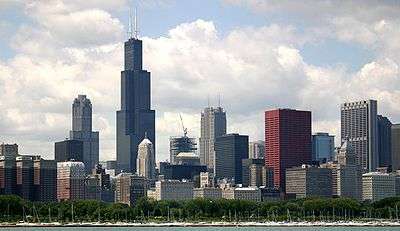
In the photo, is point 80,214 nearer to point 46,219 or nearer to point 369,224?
point 46,219

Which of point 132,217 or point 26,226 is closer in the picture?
point 26,226

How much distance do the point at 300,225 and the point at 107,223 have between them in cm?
3317

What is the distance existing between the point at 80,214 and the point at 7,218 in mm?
15194

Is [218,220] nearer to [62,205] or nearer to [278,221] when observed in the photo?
[278,221]

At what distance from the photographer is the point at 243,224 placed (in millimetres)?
180000

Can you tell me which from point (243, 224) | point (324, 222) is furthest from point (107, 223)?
point (324, 222)

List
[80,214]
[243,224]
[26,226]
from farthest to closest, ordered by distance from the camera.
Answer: [80,214] → [243,224] → [26,226]

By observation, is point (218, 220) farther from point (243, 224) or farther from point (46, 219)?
point (46, 219)

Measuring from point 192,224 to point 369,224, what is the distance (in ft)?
102

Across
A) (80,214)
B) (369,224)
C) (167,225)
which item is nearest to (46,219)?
(80,214)

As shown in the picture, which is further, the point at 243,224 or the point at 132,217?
the point at 132,217

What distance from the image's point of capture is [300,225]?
584 ft

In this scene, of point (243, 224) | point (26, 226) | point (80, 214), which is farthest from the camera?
point (80, 214)

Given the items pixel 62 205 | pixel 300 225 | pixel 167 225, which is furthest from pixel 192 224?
pixel 62 205
